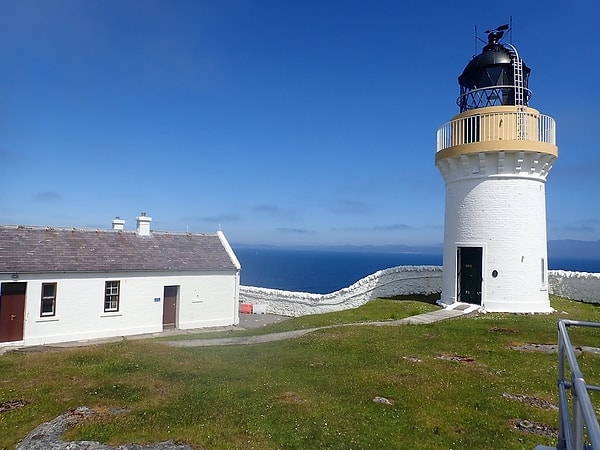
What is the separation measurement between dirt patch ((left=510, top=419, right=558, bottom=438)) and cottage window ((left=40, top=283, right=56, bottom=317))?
67.2 ft

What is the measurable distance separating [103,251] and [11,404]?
50.2 feet

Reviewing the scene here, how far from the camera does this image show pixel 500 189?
808 inches

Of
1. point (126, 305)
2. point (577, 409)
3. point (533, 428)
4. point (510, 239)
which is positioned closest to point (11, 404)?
point (533, 428)

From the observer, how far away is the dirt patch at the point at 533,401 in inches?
337

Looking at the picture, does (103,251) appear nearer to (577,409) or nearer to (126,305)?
(126,305)

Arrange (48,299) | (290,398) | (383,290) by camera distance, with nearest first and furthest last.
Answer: (290,398), (48,299), (383,290)

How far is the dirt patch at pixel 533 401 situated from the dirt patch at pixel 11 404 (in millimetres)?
10030

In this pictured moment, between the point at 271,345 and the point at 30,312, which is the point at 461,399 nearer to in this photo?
the point at 271,345

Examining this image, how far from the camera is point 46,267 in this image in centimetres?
2119

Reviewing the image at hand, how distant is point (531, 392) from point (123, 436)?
8.01m

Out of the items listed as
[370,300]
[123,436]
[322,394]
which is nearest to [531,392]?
[322,394]

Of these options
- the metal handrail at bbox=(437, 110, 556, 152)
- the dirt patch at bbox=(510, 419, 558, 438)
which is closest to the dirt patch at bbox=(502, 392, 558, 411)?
the dirt patch at bbox=(510, 419, 558, 438)

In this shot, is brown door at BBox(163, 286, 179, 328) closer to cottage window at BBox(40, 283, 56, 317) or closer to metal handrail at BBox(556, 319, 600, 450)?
cottage window at BBox(40, 283, 56, 317)

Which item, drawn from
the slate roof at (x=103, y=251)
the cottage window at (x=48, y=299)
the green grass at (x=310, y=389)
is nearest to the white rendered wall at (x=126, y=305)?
the cottage window at (x=48, y=299)
